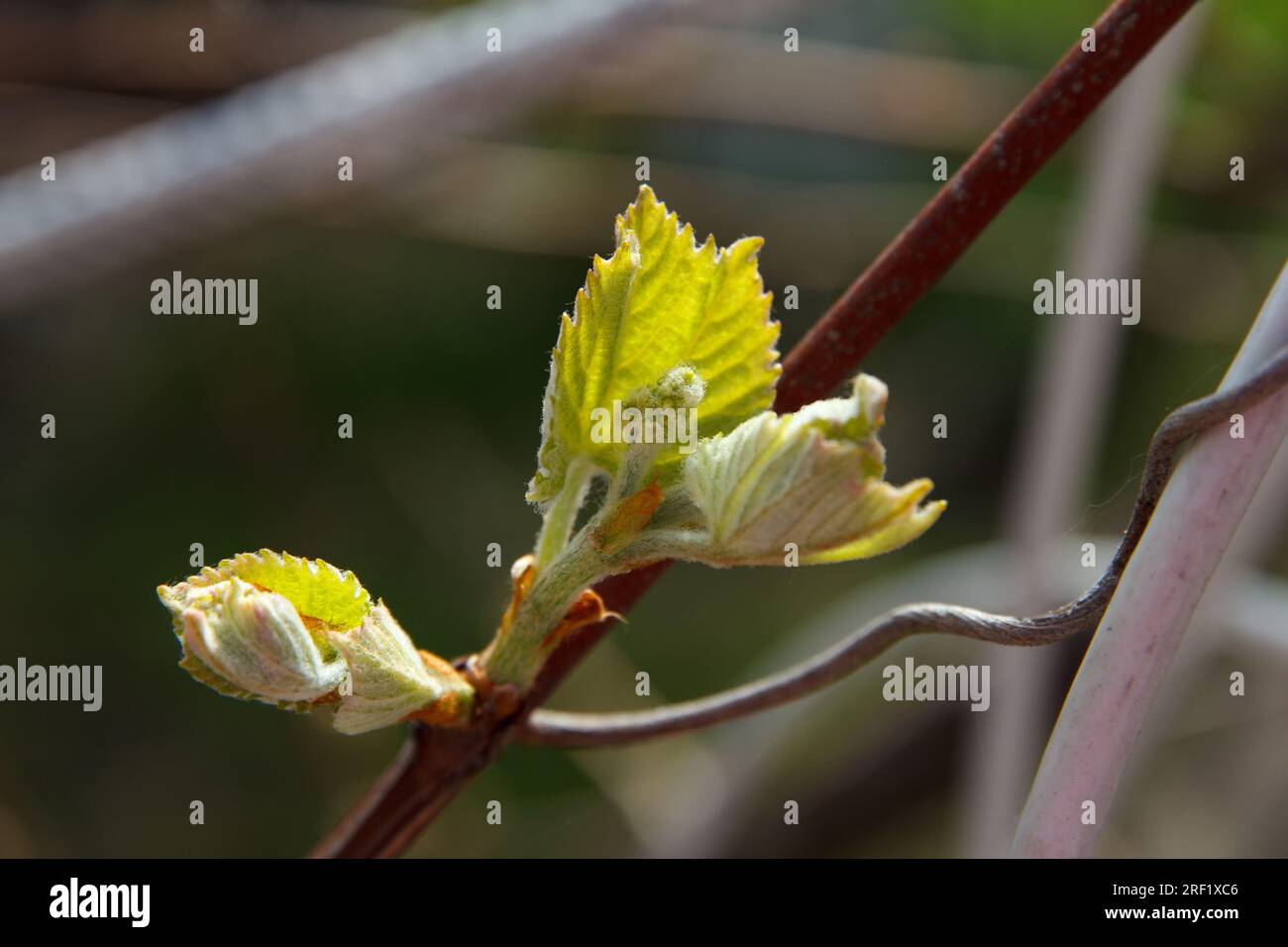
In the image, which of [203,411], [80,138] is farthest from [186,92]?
[203,411]

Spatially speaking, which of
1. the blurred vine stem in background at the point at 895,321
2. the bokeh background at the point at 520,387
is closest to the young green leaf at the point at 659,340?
the blurred vine stem in background at the point at 895,321

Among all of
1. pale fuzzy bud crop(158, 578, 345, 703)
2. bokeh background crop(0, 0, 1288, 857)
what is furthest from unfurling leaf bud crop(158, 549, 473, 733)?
bokeh background crop(0, 0, 1288, 857)

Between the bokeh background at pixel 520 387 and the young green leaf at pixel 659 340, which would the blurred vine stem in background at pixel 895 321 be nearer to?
the young green leaf at pixel 659 340

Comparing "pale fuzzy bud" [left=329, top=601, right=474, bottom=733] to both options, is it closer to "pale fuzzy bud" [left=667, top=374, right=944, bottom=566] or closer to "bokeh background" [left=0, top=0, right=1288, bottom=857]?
"pale fuzzy bud" [left=667, top=374, right=944, bottom=566]

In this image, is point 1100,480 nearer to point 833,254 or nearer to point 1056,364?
point 833,254

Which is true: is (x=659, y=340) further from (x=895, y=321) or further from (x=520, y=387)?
(x=520, y=387)

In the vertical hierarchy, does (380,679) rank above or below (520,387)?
below

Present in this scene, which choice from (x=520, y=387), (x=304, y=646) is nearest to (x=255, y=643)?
(x=304, y=646)
